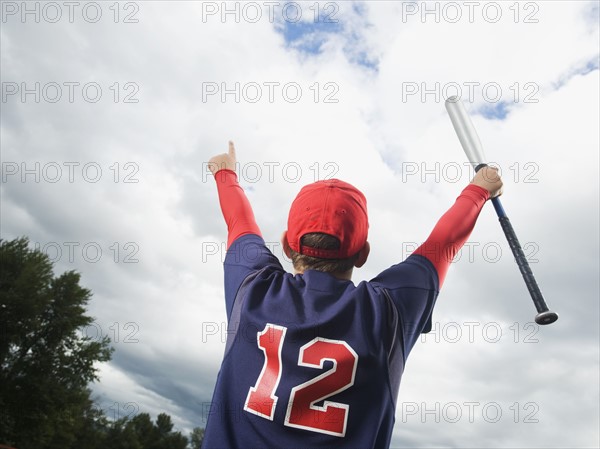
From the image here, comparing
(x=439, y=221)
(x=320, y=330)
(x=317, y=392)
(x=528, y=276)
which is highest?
(x=528, y=276)

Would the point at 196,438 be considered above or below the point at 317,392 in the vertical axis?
above

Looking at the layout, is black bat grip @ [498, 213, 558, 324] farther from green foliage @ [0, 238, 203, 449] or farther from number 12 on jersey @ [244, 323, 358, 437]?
green foliage @ [0, 238, 203, 449]

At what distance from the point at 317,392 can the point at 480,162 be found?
2.94 meters

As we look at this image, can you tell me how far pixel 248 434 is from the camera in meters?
2.05

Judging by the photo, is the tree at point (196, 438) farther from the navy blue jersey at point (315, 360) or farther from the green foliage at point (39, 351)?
the navy blue jersey at point (315, 360)

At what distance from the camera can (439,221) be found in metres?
2.77

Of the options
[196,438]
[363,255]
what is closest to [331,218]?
[363,255]

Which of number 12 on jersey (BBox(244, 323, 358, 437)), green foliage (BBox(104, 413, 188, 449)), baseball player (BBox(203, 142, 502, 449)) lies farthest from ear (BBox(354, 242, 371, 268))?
green foliage (BBox(104, 413, 188, 449))

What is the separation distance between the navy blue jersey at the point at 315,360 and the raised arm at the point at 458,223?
202 mm

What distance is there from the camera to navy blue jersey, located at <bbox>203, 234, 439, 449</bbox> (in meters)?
2.01

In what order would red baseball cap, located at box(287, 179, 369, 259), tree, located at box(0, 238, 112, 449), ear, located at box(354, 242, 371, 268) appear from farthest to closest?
tree, located at box(0, 238, 112, 449) → ear, located at box(354, 242, 371, 268) → red baseball cap, located at box(287, 179, 369, 259)

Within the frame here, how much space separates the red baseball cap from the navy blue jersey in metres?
0.16

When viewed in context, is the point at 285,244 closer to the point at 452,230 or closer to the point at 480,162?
the point at 452,230

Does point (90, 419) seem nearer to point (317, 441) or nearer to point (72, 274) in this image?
point (72, 274)
